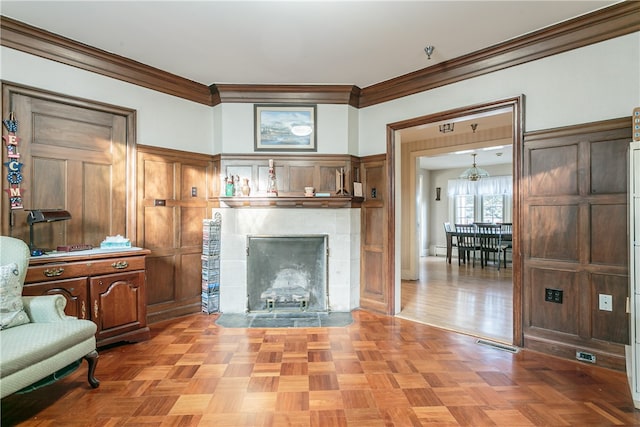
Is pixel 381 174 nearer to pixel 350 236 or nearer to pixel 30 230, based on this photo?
pixel 350 236

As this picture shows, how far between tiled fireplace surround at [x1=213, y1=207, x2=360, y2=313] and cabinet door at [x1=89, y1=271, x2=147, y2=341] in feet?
3.47

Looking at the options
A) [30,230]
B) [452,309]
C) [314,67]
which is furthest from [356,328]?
[30,230]

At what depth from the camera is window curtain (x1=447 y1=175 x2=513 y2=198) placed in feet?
29.1

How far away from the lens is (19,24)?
8.78 feet

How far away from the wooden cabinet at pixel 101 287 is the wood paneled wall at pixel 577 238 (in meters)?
3.52

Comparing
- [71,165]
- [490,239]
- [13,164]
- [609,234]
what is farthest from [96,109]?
[490,239]

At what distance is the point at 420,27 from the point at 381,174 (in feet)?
5.45

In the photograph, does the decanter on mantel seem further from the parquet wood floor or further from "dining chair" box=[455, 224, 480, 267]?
"dining chair" box=[455, 224, 480, 267]

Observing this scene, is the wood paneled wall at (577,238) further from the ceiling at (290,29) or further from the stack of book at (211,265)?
the stack of book at (211,265)

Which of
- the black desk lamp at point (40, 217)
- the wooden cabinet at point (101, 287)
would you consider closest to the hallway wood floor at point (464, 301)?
the wooden cabinet at point (101, 287)

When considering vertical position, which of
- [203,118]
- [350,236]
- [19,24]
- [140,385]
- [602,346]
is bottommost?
[140,385]

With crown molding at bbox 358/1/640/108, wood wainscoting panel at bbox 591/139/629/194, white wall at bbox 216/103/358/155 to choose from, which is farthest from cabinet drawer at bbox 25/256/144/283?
wood wainscoting panel at bbox 591/139/629/194

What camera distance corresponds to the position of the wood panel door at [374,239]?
397cm

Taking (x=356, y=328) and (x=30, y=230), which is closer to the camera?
(x=30, y=230)
